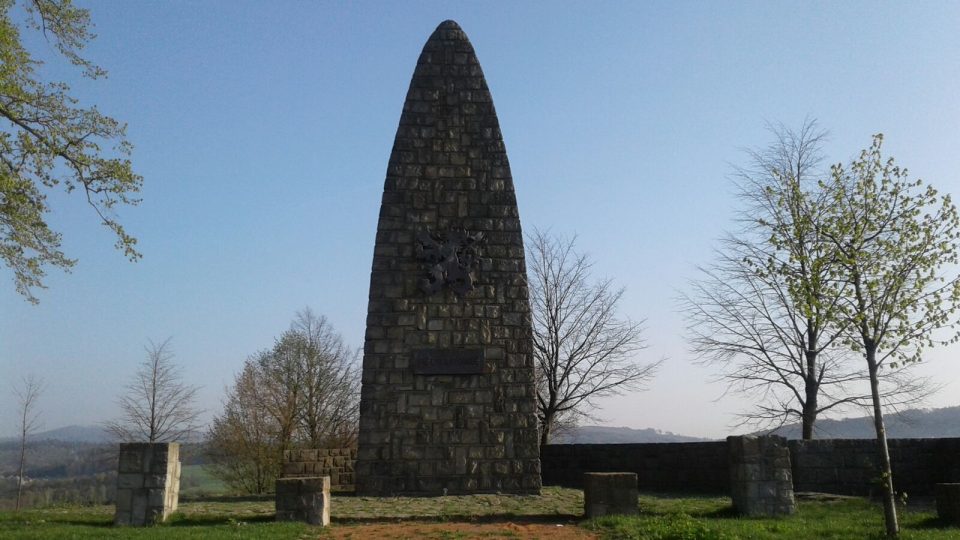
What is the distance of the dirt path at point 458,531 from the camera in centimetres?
891

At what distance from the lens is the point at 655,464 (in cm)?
1466

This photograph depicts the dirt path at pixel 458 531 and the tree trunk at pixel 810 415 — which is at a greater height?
the tree trunk at pixel 810 415

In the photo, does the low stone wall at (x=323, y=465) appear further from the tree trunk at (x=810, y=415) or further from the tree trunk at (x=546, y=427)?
the tree trunk at (x=810, y=415)

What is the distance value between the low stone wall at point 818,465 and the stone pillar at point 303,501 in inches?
281

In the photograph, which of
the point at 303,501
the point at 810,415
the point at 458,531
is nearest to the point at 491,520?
the point at 458,531

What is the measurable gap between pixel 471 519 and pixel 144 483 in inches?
181

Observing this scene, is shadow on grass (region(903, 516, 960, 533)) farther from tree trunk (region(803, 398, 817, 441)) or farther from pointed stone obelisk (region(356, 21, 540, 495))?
tree trunk (region(803, 398, 817, 441))

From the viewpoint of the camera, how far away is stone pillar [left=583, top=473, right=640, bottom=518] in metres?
10.1

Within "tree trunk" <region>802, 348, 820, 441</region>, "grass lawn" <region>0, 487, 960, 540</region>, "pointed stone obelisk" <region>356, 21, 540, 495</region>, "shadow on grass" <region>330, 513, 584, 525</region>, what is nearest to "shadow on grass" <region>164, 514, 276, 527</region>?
"grass lawn" <region>0, 487, 960, 540</region>

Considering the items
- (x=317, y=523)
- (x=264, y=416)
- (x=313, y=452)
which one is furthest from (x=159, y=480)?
(x=264, y=416)

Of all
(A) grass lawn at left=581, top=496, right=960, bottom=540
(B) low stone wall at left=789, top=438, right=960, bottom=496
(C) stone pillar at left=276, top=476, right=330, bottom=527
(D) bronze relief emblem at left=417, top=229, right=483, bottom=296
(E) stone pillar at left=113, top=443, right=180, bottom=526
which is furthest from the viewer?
(D) bronze relief emblem at left=417, top=229, right=483, bottom=296

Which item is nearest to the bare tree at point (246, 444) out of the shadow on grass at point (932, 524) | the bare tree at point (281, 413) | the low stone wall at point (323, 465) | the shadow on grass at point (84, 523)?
the bare tree at point (281, 413)

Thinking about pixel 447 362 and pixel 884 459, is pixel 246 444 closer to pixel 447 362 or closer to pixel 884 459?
pixel 447 362

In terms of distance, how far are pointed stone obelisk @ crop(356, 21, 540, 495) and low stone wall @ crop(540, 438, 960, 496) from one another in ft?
10.2
